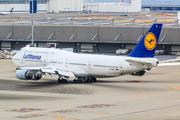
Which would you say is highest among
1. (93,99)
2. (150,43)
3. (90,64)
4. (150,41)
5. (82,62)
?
(150,41)

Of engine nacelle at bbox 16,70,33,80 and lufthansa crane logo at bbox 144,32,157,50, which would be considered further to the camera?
engine nacelle at bbox 16,70,33,80

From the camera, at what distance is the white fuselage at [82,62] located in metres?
47.6

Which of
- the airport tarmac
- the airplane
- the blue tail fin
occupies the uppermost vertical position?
the blue tail fin

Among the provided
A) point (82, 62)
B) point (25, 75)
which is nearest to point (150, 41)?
point (82, 62)

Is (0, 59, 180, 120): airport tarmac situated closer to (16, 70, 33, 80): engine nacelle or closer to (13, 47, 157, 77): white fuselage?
(16, 70, 33, 80): engine nacelle

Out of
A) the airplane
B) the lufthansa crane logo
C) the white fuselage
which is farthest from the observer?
the white fuselage

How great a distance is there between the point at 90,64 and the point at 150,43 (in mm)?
8398

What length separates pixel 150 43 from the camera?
47531 mm

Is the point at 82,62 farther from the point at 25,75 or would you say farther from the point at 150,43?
the point at 150,43

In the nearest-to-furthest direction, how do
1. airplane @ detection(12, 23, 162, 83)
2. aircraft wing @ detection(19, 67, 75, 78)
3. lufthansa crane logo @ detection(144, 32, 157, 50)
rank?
airplane @ detection(12, 23, 162, 83), lufthansa crane logo @ detection(144, 32, 157, 50), aircraft wing @ detection(19, 67, 75, 78)

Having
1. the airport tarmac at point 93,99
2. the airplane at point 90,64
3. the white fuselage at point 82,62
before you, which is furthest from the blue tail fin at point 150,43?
the airport tarmac at point 93,99

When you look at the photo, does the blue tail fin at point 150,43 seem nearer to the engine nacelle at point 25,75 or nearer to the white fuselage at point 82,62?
the white fuselage at point 82,62

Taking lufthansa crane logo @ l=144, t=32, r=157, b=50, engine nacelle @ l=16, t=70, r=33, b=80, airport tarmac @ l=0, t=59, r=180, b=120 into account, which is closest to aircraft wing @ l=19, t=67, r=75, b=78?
engine nacelle @ l=16, t=70, r=33, b=80

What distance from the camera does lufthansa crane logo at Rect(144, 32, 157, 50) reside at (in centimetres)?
4734
